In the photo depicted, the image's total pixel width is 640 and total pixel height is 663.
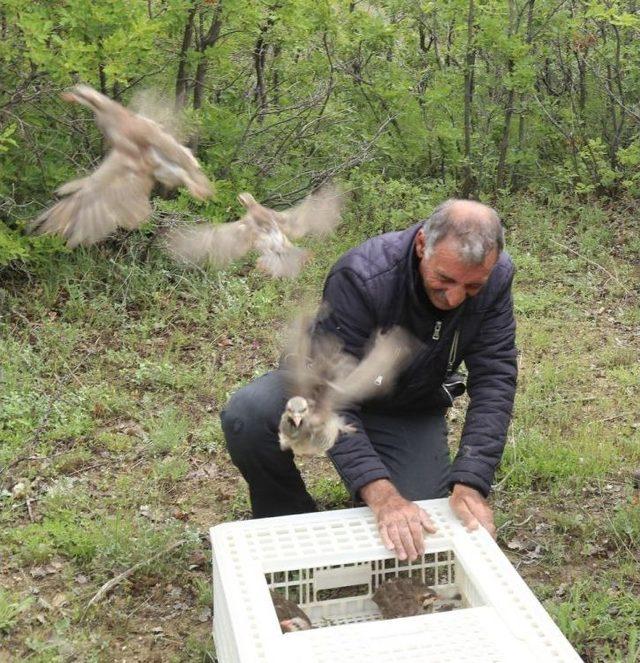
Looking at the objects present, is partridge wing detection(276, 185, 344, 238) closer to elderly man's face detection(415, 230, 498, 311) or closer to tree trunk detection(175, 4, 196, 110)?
elderly man's face detection(415, 230, 498, 311)

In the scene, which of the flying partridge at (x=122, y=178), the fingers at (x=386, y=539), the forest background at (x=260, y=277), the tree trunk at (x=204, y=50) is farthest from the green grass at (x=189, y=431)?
the flying partridge at (x=122, y=178)

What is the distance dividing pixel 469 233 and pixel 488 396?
0.73 m

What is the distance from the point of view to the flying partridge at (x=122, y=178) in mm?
2982

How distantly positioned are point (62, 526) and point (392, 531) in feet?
5.56

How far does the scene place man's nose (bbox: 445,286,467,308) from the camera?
3.21 metres

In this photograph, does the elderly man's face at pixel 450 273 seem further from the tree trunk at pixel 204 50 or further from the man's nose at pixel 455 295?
the tree trunk at pixel 204 50

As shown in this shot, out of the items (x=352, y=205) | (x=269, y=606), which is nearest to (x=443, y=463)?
(x=269, y=606)

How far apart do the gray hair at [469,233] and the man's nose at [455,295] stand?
0.14m

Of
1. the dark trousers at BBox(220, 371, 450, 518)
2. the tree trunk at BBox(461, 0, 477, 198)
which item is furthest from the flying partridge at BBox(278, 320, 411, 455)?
the tree trunk at BBox(461, 0, 477, 198)

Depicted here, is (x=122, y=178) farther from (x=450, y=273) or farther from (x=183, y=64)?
(x=183, y=64)

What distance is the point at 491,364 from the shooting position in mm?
3586

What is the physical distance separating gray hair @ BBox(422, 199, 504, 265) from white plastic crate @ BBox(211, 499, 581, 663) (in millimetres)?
885

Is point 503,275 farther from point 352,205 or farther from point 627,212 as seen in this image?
point 627,212

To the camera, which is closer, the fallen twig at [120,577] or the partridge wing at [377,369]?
the partridge wing at [377,369]
